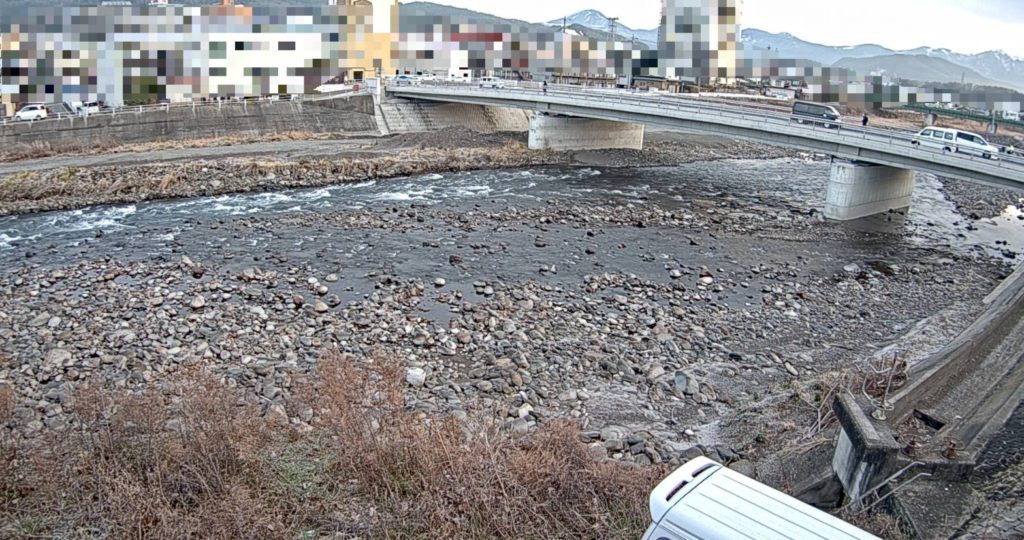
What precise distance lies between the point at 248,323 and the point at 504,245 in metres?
7.16

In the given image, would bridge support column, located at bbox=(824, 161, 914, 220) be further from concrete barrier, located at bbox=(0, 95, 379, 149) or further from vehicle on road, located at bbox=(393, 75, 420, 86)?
vehicle on road, located at bbox=(393, 75, 420, 86)

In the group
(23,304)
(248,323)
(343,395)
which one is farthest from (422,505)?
(23,304)

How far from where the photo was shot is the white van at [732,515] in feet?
11.5

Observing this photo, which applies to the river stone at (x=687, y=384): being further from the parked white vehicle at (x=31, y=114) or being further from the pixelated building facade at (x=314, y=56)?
the pixelated building facade at (x=314, y=56)

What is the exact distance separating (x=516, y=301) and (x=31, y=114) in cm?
2594

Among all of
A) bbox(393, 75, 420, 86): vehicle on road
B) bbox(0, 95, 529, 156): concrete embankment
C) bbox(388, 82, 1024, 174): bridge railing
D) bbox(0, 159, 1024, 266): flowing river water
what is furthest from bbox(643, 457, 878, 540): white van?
bbox(393, 75, 420, 86): vehicle on road

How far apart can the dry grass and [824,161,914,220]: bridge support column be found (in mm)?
16901

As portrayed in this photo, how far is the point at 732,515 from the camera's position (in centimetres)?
362

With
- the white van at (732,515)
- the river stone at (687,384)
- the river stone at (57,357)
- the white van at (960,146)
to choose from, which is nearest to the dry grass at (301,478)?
the white van at (732,515)

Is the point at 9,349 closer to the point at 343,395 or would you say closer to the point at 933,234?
the point at 343,395

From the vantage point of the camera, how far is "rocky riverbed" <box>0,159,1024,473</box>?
8.86m

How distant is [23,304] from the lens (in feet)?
38.1

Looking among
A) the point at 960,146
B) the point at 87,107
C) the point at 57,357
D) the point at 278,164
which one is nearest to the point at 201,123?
the point at 87,107

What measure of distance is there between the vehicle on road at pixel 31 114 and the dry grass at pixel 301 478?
1037 inches
